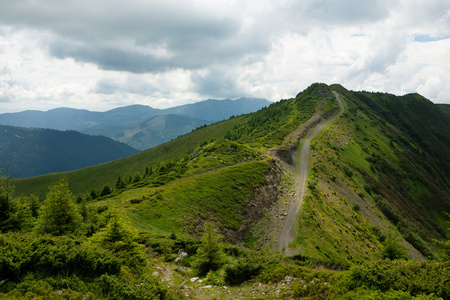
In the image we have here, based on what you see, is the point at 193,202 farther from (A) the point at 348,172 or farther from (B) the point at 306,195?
(A) the point at 348,172

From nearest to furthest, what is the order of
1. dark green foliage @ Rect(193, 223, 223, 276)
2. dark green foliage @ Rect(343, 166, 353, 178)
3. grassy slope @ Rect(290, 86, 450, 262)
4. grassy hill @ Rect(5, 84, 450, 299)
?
grassy hill @ Rect(5, 84, 450, 299) < dark green foliage @ Rect(193, 223, 223, 276) < grassy slope @ Rect(290, 86, 450, 262) < dark green foliage @ Rect(343, 166, 353, 178)

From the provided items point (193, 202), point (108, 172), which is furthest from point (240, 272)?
point (108, 172)

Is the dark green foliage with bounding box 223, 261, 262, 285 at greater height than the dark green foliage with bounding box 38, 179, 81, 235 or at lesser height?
lesser

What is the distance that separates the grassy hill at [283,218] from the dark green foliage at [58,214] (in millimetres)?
1500

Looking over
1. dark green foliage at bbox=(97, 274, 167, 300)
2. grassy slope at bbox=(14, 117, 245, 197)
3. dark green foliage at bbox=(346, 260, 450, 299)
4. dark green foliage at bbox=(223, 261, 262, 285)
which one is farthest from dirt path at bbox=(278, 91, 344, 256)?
grassy slope at bbox=(14, 117, 245, 197)

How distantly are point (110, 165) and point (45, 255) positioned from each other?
6865 inches

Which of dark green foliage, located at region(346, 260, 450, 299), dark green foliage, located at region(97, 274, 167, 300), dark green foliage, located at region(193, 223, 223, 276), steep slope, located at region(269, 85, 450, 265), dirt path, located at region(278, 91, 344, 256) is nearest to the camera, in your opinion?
dark green foliage, located at region(346, 260, 450, 299)

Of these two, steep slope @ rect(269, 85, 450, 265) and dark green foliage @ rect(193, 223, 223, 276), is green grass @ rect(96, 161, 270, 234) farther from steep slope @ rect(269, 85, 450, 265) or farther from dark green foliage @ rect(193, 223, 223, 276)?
dark green foliage @ rect(193, 223, 223, 276)

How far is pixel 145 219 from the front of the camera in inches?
1204

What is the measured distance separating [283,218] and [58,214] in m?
36.5

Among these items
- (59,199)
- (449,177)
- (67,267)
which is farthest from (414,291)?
(449,177)

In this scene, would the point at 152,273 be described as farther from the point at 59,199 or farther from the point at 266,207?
the point at 266,207

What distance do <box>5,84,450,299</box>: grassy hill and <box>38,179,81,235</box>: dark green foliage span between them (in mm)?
1500

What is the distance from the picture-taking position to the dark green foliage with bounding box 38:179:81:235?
19500mm
